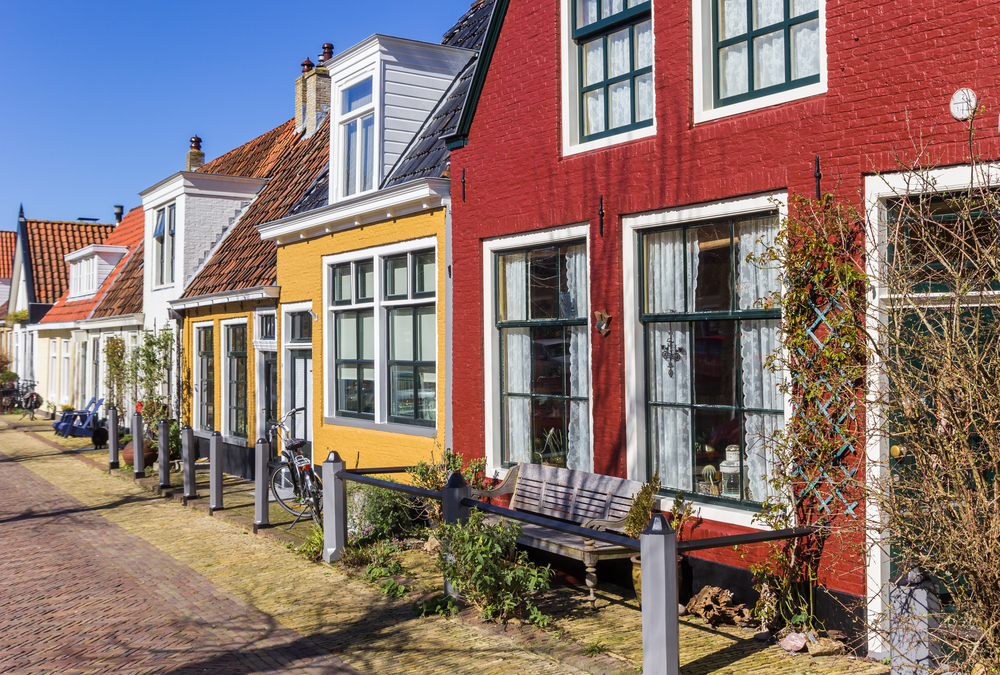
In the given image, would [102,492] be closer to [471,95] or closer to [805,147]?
[471,95]

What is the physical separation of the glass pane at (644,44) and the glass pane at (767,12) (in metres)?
1.05

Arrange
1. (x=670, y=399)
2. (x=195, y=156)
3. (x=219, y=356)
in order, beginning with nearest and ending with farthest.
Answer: (x=670, y=399) < (x=219, y=356) < (x=195, y=156)

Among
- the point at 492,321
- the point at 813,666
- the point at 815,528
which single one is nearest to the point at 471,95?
the point at 492,321

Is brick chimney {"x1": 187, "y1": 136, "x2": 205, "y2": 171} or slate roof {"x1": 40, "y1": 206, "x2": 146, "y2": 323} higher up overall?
brick chimney {"x1": 187, "y1": 136, "x2": 205, "y2": 171}

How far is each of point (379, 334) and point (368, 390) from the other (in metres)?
0.88

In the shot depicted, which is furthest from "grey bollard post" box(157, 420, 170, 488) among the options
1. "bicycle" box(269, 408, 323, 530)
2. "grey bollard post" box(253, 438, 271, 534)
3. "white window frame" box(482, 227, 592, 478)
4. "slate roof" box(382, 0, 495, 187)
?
"white window frame" box(482, 227, 592, 478)

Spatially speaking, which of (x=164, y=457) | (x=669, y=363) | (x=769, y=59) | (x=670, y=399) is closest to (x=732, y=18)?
(x=769, y=59)

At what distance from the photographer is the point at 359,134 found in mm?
12031

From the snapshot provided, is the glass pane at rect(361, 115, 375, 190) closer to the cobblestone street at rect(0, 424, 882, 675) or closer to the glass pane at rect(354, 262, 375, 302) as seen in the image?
the glass pane at rect(354, 262, 375, 302)

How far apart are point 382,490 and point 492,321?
2.12 meters

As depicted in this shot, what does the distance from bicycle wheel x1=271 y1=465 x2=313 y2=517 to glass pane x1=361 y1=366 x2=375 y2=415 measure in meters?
1.25

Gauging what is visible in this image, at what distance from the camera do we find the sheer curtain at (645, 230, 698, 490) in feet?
23.0

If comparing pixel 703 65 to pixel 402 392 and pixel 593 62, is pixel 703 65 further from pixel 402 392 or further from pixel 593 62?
pixel 402 392

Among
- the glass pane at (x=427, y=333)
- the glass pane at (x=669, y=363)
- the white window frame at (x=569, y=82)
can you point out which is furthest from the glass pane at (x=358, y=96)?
the glass pane at (x=669, y=363)
